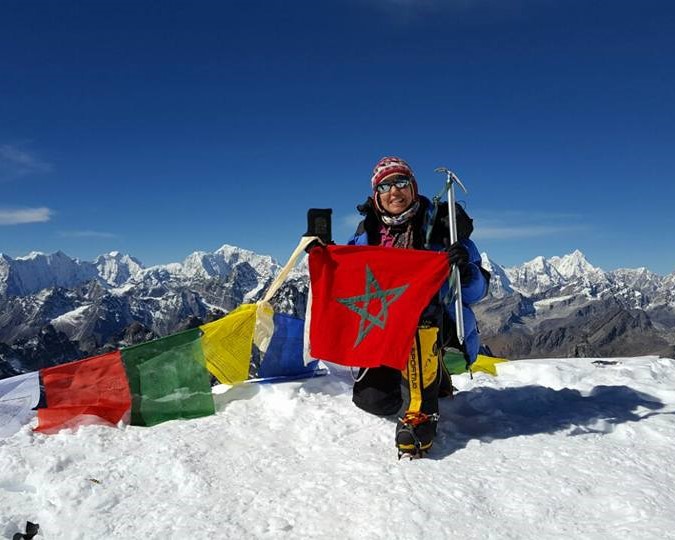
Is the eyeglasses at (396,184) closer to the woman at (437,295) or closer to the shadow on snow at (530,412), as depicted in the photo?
the woman at (437,295)

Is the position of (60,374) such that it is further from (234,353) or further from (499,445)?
(499,445)

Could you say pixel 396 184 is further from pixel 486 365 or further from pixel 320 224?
pixel 486 365

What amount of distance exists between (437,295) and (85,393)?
4.62 meters

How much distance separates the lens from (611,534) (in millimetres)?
3732

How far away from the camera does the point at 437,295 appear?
21.1ft

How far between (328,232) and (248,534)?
3.87 metres

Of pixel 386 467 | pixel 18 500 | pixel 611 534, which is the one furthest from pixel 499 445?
pixel 18 500

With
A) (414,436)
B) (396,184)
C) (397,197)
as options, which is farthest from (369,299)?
(414,436)

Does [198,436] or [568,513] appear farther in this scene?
[198,436]

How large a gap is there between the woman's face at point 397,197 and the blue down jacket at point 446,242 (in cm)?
25

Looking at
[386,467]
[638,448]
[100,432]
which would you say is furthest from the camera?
[100,432]

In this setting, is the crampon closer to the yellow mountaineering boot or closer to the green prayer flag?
the yellow mountaineering boot

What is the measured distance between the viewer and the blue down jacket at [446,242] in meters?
6.21

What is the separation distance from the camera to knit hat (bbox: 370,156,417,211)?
258 inches
